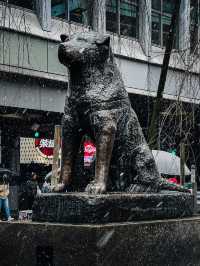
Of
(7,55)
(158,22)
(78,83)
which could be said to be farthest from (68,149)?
(158,22)

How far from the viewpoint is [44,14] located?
65.3ft

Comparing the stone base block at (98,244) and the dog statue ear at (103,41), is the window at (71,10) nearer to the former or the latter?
the dog statue ear at (103,41)

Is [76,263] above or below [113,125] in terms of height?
below

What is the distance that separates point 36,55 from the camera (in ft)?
64.9

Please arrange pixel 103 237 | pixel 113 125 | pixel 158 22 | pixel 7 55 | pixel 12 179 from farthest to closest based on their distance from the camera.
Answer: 1. pixel 158 22
2. pixel 12 179
3. pixel 7 55
4. pixel 113 125
5. pixel 103 237

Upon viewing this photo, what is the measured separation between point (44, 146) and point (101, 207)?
20039 mm

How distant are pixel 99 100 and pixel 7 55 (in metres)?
12.9

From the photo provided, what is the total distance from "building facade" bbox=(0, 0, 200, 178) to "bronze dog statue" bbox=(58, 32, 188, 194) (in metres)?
10.1

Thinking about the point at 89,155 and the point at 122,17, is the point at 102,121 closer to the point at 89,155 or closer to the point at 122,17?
the point at 89,155

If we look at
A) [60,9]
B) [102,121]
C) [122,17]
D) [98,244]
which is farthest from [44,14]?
[98,244]

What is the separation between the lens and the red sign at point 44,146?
983 inches

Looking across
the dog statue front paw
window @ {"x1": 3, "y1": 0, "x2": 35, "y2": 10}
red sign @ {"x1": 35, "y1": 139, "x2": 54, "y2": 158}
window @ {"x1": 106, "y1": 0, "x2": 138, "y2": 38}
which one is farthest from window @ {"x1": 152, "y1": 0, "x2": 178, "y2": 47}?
the dog statue front paw

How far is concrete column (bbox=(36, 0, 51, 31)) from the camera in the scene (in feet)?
65.4

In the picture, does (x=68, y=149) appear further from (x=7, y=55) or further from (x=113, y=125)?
(x=7, y=55)
